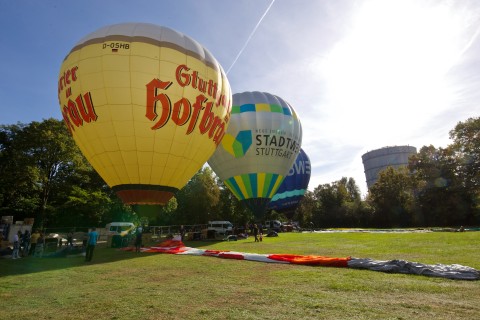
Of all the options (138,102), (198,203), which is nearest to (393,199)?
(198,203)

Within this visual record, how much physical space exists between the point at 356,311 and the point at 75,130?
1588cm

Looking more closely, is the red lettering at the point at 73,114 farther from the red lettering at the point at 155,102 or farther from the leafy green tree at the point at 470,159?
the leafy green tree at the point at 470,159

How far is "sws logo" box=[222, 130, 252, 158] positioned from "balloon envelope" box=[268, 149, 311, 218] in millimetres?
16715

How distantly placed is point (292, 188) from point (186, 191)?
18.9m

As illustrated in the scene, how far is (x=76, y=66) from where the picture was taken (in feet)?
50.9

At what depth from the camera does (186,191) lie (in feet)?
174

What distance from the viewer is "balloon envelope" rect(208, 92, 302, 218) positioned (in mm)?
27062

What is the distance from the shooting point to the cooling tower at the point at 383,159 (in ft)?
305

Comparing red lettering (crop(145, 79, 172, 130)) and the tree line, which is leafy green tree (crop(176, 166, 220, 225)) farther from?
red lettering (crop(145, 79, 172, 130))

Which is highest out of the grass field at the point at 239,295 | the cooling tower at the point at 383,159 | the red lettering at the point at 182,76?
the cooling tower at the point at 383,159

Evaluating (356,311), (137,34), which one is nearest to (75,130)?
(137,34)

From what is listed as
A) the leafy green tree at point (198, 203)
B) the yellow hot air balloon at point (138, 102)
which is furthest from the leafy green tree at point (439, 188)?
the yellow hot air balloon at point (138, 102)

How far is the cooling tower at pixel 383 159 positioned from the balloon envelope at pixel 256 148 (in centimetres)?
7554

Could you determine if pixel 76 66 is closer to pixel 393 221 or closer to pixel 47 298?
pixel 47 298
